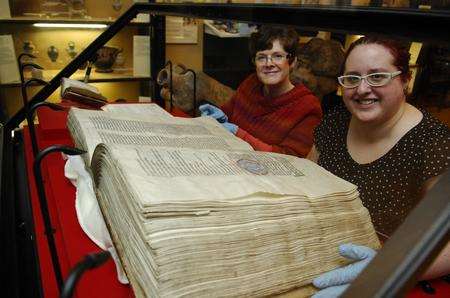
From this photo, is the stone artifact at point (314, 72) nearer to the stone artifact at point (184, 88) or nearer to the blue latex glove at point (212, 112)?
the stone artifact at point (184, 88)

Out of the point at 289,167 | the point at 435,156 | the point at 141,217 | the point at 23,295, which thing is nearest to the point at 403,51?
the point at 435,156

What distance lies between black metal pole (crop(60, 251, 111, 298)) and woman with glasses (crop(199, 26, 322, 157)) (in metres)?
1.11

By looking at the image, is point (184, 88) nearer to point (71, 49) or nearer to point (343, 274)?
point (343, 274)

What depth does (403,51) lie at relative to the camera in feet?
2.99

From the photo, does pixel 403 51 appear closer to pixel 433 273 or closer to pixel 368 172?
pixel 368 172

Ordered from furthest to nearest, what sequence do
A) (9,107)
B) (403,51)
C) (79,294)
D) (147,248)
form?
(9,107)
(403,51)
(79,294)
(147,248)

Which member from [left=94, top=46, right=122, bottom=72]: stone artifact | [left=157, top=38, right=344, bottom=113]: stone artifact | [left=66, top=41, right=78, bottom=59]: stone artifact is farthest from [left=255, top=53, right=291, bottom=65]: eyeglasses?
[left=66, top=41, right=78, bottom=59]: stone artifact

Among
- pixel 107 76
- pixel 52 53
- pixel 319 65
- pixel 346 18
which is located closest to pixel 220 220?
pixel 346 18

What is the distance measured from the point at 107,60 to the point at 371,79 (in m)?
2.81

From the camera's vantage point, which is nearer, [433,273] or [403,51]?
[433,273]

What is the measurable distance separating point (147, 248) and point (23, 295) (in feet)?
1.07

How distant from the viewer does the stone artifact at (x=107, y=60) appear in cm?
324

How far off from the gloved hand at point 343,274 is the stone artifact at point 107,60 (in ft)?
10.1

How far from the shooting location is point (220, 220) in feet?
1.43
